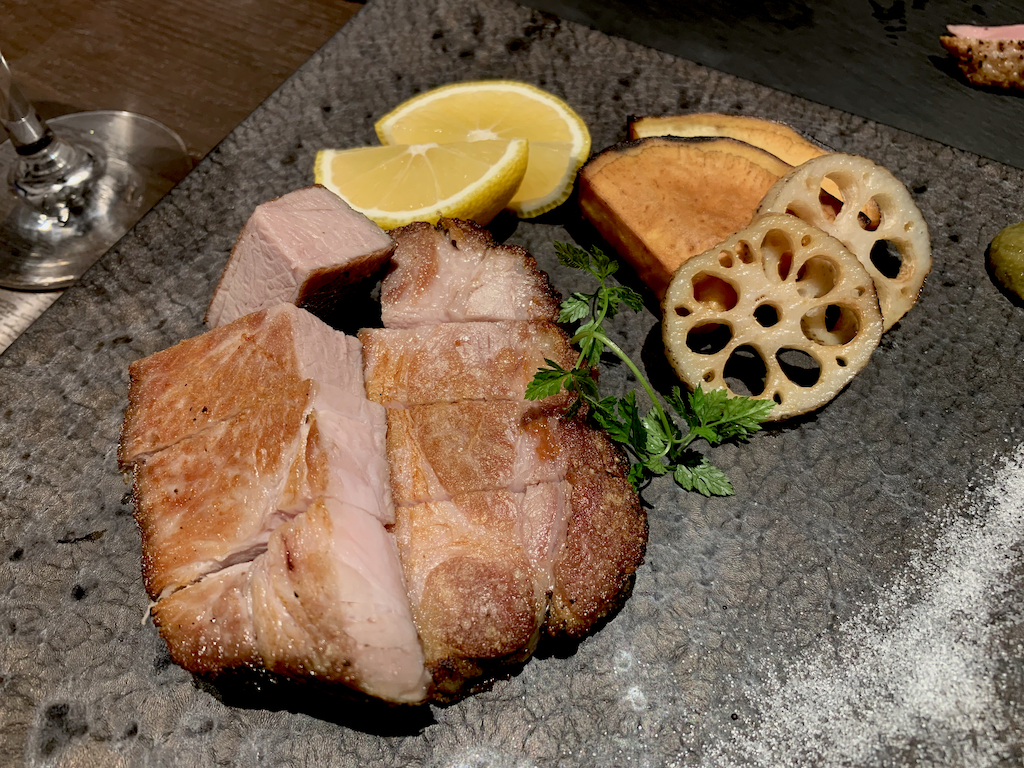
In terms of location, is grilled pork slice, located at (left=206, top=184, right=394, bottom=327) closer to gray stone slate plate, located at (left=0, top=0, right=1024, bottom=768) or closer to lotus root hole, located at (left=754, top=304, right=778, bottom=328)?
gray stone slate plate, located at (left=0, top=0, right=1024, bottom=768)

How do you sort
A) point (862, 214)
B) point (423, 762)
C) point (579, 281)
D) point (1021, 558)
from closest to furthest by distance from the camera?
point (423, 762)
point (1021, 558)
point (862, 214)
point (579, 281)

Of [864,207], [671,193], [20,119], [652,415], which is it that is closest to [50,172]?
[20,119]

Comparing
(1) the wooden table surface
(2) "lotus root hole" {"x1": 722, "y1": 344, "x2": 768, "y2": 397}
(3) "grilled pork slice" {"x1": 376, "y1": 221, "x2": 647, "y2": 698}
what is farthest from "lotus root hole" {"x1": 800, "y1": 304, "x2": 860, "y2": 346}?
(1) the wooden table surface

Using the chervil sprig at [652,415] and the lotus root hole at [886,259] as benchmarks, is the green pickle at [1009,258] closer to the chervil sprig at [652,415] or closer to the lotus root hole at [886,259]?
the lotus root hole at [886,259]

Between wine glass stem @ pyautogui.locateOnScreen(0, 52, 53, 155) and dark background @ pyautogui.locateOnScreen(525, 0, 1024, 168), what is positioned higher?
dark background @ pyautogui.locateOnScreen(525, 0, 1024, 168)

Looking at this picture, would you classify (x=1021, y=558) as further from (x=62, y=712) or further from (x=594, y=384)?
(x=62, y=712)

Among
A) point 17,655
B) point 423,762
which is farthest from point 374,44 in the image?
point 423,762

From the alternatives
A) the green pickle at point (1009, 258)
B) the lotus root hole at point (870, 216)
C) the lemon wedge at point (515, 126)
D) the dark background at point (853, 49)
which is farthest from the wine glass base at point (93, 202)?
the green pickle at point (1009, 258)
